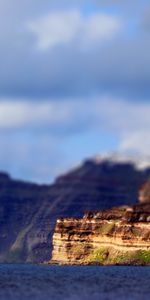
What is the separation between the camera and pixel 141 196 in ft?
623

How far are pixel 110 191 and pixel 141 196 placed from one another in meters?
10.9

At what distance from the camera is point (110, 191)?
200m
